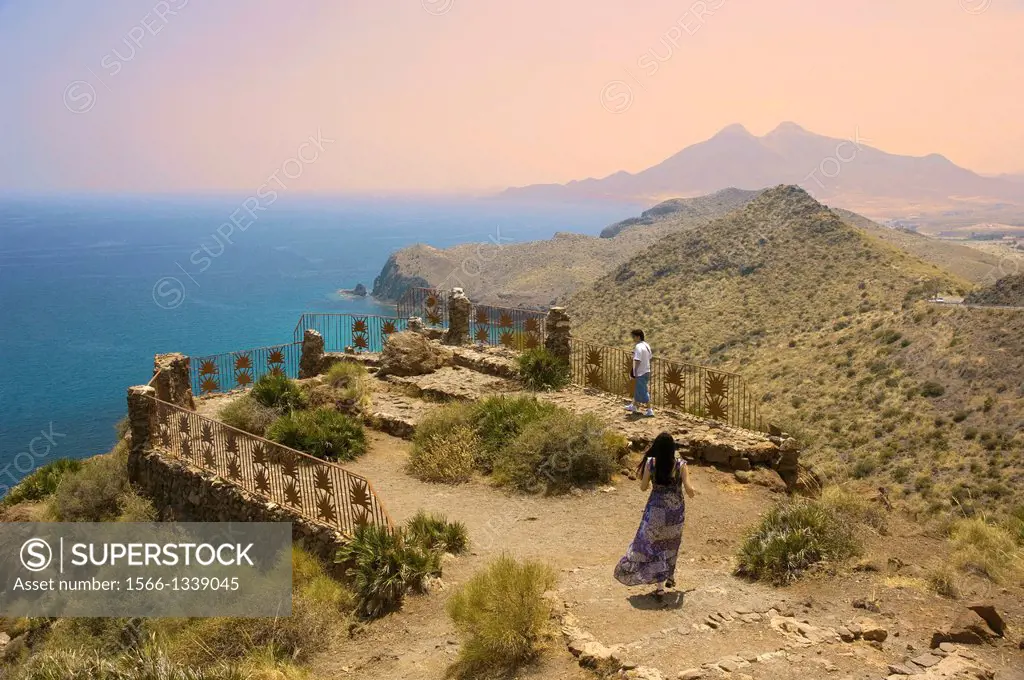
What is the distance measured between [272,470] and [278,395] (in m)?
4.13

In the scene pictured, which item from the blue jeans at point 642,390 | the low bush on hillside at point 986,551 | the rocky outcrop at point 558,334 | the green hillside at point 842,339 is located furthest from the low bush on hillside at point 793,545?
the green hillside at point 842,339

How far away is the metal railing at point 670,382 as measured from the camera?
42.6 feet

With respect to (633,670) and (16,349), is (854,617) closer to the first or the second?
(633,670)

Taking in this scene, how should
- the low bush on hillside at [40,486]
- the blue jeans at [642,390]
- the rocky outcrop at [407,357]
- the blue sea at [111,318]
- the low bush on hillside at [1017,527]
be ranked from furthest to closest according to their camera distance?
the blue sea at [111,318] → the low bush on hillside at [40,486] → the rocky outcrop at [407,357] → the blue jeans at [642,390] → the low bush on hillside at [1017,527]

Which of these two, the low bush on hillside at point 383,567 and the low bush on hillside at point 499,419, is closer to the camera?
the low bush on hillside at point 383,567

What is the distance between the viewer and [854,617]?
6.59 metres

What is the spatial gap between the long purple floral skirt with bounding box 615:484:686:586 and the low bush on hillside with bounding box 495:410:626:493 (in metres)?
3.96

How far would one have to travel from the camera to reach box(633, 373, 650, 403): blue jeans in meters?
13.2

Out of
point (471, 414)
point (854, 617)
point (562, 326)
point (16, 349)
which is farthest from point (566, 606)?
point (16, 349)

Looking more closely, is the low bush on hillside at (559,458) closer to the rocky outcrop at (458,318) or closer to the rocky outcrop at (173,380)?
the rocky outcrop at (173,380)

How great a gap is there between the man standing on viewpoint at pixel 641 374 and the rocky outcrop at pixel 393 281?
9566cm

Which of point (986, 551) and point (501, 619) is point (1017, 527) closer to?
point (986, 551)

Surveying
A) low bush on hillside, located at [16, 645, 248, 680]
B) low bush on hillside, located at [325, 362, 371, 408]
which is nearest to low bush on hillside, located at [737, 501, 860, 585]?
low bush on hillside, located at [16, 645, 248, 680]

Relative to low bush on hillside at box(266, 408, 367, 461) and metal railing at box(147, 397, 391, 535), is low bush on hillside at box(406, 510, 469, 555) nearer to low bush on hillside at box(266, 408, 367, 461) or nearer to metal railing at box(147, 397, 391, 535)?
metal railing at box(147, 397, 391, 535)
